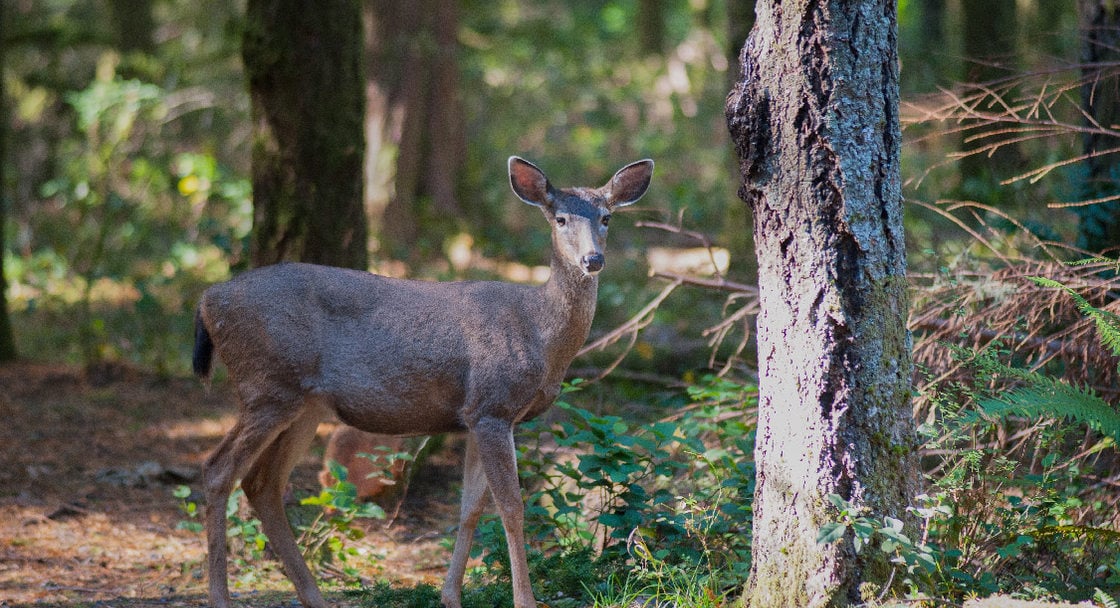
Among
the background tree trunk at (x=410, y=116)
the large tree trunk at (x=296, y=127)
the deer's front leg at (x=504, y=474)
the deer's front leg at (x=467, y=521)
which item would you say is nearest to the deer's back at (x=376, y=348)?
the deer's front leg at (x=504, y=474)

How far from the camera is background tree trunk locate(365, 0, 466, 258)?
1462 centimetres

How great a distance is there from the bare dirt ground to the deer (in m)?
0.96

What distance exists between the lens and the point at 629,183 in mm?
6188

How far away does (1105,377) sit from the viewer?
19.6 ft

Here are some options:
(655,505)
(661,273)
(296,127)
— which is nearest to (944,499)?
(655,505)

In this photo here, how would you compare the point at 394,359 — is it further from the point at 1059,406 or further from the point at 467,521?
the point at 1059,406

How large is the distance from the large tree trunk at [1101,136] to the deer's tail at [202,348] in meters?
5.55

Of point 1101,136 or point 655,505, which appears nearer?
point 655,505

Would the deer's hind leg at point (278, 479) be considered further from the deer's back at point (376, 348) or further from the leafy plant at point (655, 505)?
the leafy plant at point (655, 505)

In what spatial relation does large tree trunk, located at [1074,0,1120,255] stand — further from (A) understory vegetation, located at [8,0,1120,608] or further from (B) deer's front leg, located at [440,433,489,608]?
(B) deer's front leg, located at [440,433,489,608]

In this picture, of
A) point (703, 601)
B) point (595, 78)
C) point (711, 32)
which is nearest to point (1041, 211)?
point (703, 601)

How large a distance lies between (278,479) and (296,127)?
2499 millimetres

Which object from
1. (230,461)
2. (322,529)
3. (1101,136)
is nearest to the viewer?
(230,461)

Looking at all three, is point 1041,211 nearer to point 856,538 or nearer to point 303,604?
point 856,538
